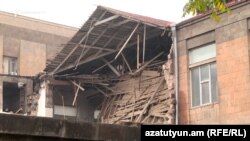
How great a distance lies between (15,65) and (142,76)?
1960 centimetres

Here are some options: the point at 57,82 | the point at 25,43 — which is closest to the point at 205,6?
the point at 57,82

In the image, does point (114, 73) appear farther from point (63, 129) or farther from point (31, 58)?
point (63, 129)

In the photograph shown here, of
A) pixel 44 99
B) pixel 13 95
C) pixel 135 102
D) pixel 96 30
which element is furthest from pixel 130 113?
pixel 13 95

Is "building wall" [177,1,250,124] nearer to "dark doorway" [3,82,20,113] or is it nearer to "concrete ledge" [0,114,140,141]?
"concrete ledge" [0,114,140,141]

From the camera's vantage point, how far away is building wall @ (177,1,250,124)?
1841 centimetres

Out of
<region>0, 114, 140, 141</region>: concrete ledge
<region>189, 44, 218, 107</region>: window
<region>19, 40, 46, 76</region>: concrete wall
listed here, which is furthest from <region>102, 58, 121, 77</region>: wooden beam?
<region>0, 114, 140, 141</region>: concrete ledge

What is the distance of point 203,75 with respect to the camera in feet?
65.8

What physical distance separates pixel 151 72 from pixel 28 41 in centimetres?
2020

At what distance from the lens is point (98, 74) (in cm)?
2700

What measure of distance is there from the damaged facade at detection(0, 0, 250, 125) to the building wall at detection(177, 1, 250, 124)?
0.04 m

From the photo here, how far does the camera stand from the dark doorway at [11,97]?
3203 cm

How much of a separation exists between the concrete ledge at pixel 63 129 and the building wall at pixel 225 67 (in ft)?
38.2

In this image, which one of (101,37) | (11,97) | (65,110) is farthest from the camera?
(11,97)

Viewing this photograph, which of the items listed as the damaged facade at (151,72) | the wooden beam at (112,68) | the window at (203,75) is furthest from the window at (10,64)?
the window at (203,75)
